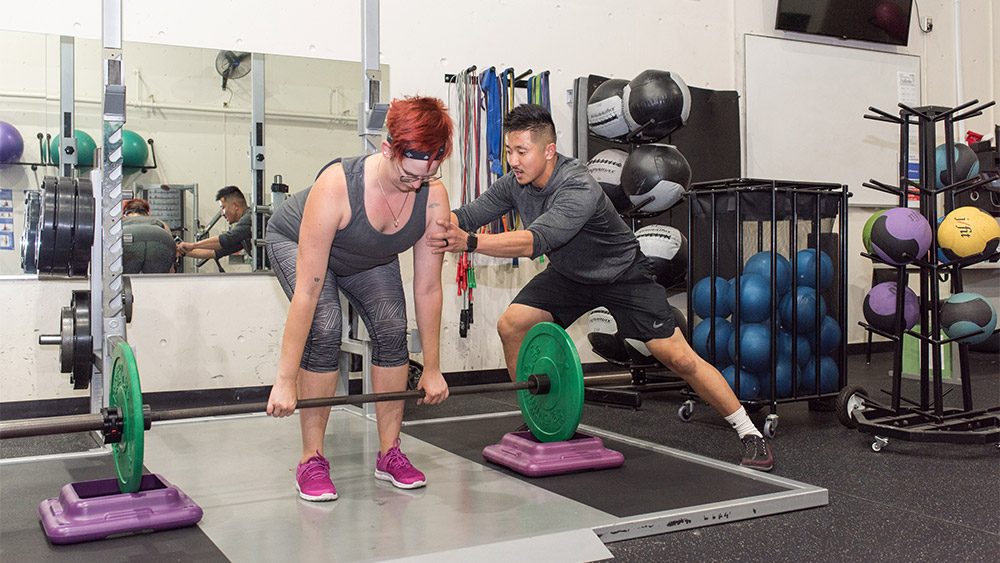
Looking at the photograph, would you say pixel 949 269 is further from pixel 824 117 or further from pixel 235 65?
pixel 235 65

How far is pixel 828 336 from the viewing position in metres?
3.66

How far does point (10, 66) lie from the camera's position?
3938 mm

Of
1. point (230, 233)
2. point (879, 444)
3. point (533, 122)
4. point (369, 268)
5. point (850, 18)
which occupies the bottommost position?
point (879, 444)

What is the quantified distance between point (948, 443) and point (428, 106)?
251 centimetres

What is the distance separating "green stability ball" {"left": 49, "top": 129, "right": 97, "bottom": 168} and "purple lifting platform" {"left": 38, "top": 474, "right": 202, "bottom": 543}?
235 centimetres

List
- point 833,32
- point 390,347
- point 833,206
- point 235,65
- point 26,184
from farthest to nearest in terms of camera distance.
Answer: point 833,32 < point 235,65 < point 26,184 < point 833,206 < point 390,347

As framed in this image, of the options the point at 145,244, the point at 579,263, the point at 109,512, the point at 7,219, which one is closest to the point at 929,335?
the point at 579,263

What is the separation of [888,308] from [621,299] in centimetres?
122

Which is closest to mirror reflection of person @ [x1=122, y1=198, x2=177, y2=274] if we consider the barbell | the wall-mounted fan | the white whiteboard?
the wall-mounted fan

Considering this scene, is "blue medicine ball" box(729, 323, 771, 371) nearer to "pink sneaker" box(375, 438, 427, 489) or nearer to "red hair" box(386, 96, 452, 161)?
"pink sneaker" box(375, 438, 427, 489)

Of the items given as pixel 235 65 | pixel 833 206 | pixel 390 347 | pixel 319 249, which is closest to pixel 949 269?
pixel 833 206

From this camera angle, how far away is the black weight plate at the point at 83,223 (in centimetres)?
298

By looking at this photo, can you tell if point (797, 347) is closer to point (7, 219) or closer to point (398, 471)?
point (398, 471)

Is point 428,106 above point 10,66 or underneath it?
underneath
